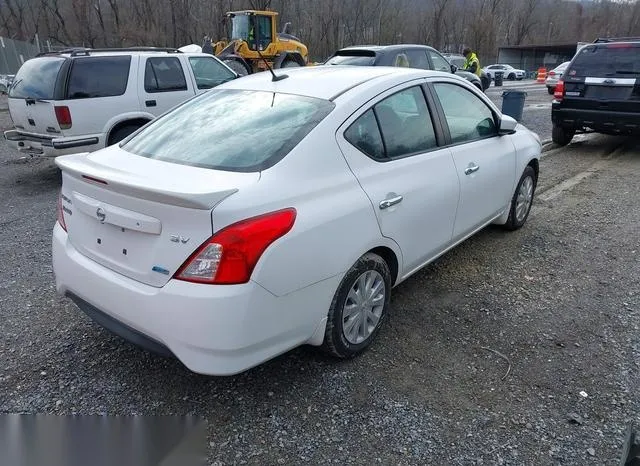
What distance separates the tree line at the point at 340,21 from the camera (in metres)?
50.1

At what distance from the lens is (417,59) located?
10.7 metres

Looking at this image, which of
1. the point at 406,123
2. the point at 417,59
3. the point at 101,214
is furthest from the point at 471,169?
the point at 417,59

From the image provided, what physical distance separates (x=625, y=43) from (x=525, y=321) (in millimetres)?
6661

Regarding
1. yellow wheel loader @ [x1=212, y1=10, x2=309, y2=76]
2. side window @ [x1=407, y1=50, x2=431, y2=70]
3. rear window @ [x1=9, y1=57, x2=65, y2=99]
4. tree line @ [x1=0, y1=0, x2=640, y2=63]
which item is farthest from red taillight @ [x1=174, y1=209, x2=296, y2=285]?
tree line @ [x1=0, y1=0, x2=640, y2=63]

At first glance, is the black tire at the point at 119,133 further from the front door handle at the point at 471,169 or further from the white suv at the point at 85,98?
the front door handle at the point at 471,169

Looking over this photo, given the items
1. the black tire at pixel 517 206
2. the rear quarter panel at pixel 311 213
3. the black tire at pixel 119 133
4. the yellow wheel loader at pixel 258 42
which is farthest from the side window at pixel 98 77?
the yellow wheel loader at pixel 258 42

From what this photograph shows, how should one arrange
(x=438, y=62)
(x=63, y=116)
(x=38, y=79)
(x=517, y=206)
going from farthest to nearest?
(x=438, y=62) < (x=38, y=79) < (x=63, y=116) < (x=517, y=206)

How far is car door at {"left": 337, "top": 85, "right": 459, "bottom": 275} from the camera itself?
2.90m

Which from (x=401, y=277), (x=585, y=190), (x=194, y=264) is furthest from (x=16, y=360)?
(x=585, y=190)

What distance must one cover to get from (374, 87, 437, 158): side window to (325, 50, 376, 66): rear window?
652 cm

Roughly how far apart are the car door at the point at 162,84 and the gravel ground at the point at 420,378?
3820 millimetres

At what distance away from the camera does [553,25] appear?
299 ft

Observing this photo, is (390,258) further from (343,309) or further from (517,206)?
(517,206)

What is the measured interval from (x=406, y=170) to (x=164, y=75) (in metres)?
5.94
